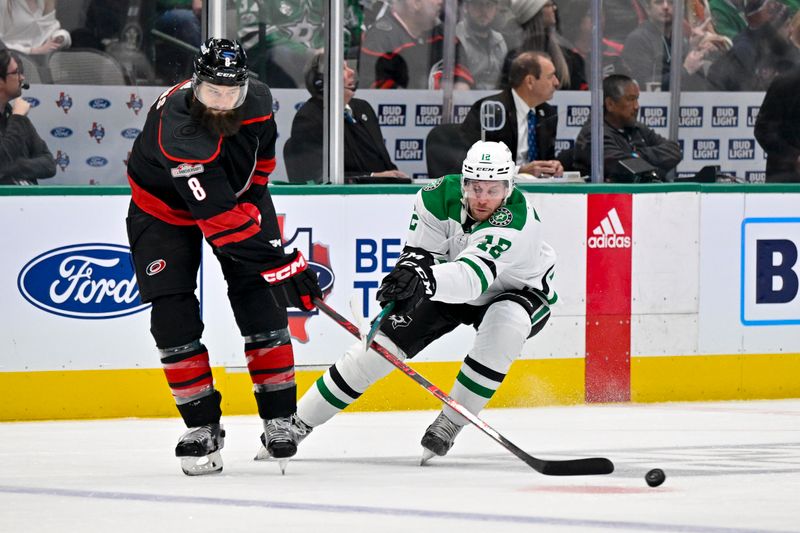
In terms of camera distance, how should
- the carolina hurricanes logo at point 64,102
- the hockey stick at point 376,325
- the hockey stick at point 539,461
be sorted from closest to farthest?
the hockey stick at point 539,461
the hockey stick at point 376,325
the carolina hurricanes logo at point 64,102

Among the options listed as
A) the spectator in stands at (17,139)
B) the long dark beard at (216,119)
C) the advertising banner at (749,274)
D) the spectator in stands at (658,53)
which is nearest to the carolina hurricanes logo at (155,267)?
the long dark beard at (216,119)

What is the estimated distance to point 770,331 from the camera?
22.6 feet

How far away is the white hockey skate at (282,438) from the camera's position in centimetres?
450

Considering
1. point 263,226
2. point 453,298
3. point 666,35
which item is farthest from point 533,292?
point 666,35

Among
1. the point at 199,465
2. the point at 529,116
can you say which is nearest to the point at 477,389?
the point at 199,465

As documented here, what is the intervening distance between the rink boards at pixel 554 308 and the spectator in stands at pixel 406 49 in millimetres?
514

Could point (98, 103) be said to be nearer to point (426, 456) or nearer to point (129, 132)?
point (129, 132)

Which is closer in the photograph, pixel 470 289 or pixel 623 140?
pixel 470 289

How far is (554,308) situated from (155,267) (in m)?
2.45

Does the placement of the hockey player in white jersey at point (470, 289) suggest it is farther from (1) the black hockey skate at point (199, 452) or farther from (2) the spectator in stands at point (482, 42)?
(2) the spectator in stands at point (482, 42)

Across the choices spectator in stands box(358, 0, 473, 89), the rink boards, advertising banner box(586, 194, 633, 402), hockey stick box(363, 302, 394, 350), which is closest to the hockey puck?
hockey stick box(363, 302, 394, 350)

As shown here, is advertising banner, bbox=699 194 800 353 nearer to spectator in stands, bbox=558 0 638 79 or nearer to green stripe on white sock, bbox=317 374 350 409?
spectator in stands, bbox=558 0 638 79

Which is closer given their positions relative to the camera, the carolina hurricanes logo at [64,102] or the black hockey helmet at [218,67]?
the black hockey helmet at [218,67]

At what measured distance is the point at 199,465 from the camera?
4.48 meters
